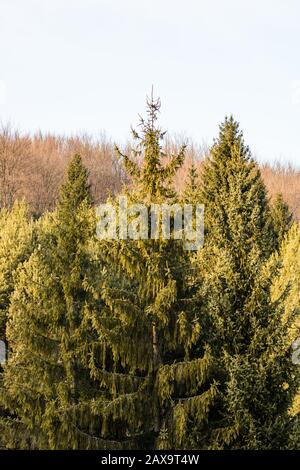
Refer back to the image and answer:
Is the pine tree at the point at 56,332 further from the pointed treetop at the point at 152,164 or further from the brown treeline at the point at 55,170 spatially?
the brown treeline at the point at 55,170

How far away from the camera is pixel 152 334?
1467 cm

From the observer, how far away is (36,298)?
67.8ft

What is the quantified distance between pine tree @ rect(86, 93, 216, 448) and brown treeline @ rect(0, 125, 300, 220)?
40.6m

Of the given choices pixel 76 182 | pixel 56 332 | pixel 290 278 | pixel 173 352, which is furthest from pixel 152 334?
pixel 76 182

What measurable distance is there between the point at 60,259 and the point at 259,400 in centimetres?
718

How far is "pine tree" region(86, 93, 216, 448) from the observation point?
548 inches

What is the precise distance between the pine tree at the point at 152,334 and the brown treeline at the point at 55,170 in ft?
133

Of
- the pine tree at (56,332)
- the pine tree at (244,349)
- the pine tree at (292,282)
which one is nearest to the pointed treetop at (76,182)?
the pine tree at (292,282)

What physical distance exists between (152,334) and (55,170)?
183 feet

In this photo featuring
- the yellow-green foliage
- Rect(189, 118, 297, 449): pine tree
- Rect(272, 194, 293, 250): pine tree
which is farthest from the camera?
Rect(272, 194, 293, 250): pine tree

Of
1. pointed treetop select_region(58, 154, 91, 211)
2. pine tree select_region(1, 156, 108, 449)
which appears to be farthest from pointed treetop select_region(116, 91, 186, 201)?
pointed treetop select_region(58, 154, 91, 211)

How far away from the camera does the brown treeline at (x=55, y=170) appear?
206 feet

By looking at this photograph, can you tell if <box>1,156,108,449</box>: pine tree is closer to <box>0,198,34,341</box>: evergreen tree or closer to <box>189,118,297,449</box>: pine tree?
<box>189,118,297,449</box>: pine tree
